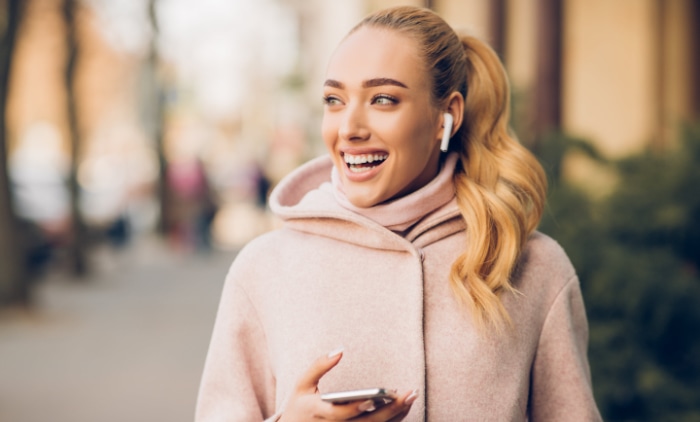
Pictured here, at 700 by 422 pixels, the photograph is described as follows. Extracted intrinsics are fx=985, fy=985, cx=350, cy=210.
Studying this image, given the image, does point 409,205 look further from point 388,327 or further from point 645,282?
point 645,282

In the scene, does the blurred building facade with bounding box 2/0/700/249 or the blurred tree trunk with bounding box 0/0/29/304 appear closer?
the blurred building facade with bounding box 2/0/700/249

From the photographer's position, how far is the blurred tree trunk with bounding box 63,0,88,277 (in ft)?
51.4

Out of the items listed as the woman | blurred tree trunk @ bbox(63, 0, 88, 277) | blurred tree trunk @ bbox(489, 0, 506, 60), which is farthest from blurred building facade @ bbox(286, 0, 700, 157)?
blurred tree trunk @ bbox(63, 0, 88, 277)

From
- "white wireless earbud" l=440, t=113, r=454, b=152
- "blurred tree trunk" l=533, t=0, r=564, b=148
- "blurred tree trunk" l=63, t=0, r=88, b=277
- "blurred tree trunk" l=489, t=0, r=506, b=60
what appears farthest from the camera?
"blurred tree trunk" l=63, t=0, r=88, b=277

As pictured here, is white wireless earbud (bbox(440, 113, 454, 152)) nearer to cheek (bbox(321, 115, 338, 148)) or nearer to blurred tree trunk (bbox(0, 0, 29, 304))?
cheek (bbox(321, 115, 338, 148))

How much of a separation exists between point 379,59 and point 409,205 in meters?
0.37

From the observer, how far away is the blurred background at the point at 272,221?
4.59 m

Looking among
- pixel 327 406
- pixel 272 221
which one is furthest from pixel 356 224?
pixel 272 221

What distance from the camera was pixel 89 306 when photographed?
13.0m

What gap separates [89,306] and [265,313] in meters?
11.1

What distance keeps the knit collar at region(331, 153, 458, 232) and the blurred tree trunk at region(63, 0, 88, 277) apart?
45.1 feet

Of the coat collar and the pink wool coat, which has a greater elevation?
the coat collar

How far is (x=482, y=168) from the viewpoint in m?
2.56

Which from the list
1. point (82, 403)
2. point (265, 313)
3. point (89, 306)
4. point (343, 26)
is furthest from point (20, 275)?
point (343, 26)
